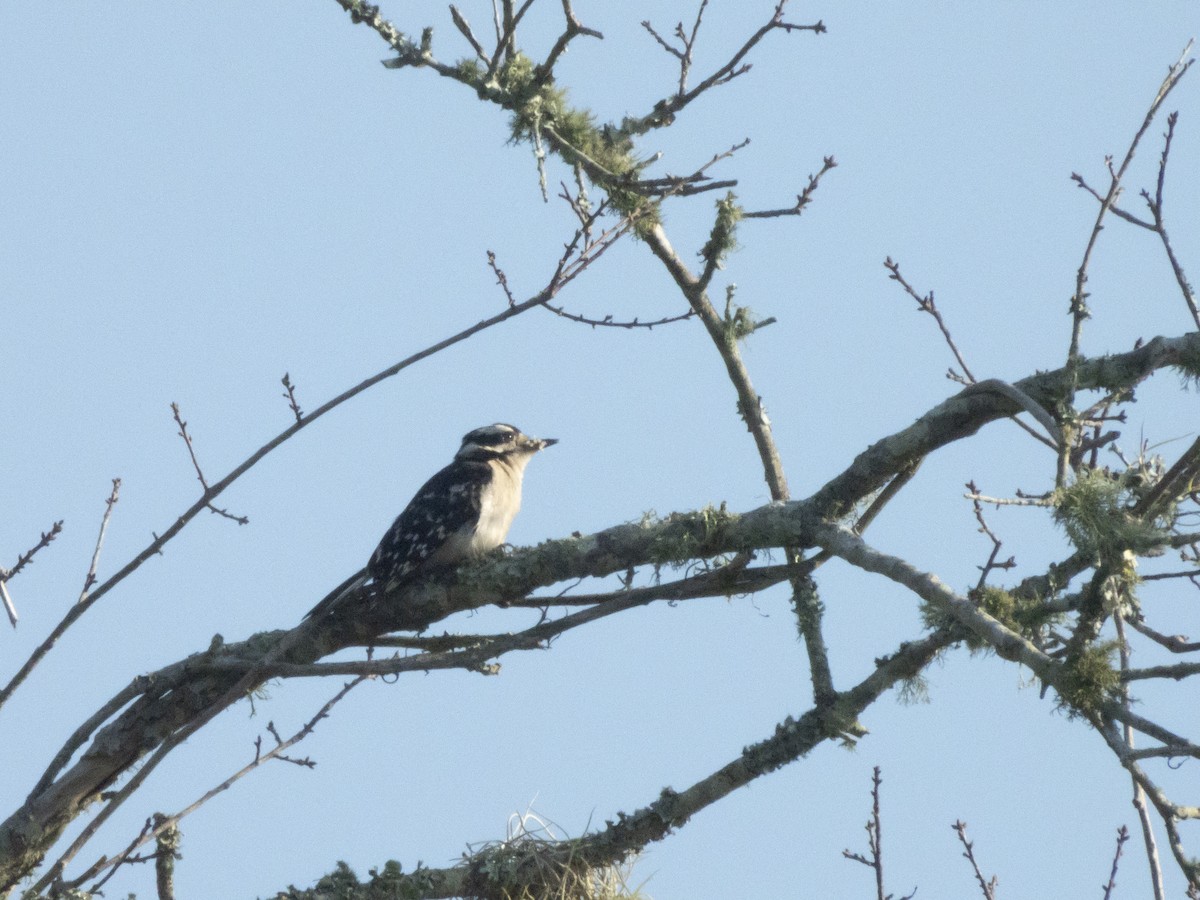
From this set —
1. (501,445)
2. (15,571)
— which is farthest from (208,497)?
(501,445)

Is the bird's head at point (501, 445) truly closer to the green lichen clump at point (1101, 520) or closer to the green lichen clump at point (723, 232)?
the green lichen clump at point (723, 232)

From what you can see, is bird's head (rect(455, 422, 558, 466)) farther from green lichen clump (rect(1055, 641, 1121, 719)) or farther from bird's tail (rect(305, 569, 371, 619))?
green lichen clump (rect(1055, 641, 1121, 719))

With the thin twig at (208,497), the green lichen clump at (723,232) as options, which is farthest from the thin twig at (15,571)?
the green lichen clump at (723,232)

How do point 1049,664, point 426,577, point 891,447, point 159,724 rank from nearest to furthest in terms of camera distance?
point 1049,664 < point 891,447 < point 159,724 < point 426,577

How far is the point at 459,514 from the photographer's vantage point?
5.88 m

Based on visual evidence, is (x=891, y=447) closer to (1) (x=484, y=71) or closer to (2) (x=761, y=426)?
(2) (x=761, y=426)

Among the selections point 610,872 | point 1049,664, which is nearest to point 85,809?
point 610,872

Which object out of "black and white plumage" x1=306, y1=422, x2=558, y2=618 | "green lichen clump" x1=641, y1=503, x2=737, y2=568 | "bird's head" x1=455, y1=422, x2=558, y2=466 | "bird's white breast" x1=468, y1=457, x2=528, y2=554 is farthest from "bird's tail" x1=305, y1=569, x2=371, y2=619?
"bird's head" x1=455, y1=422, x2=558, y2=466

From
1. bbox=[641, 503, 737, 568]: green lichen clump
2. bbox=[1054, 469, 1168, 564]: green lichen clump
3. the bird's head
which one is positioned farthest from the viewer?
the bird's head

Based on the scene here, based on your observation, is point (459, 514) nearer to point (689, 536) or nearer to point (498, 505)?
point (498, 505)

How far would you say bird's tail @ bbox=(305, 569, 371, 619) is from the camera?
5090 millimetres

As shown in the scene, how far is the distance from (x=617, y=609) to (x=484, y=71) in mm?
2018

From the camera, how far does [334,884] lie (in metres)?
5.08

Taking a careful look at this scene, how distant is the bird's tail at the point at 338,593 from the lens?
5090 mm
